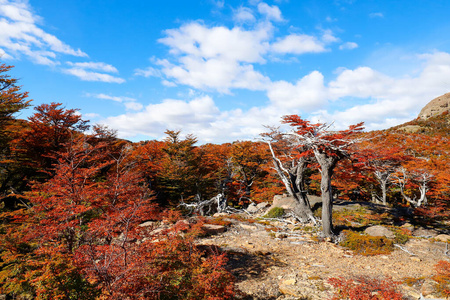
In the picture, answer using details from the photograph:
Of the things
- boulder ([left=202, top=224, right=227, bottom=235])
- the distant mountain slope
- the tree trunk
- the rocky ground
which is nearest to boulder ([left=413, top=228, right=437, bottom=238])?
the rocky ground

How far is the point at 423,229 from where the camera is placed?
11969 millimetres

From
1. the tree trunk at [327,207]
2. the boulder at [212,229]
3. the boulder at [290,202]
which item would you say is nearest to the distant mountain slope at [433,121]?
the boulder at [290,202]

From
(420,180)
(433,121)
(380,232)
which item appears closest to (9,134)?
(380,232)

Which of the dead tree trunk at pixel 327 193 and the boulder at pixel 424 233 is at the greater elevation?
the dead tree trunk at pixel 327 193

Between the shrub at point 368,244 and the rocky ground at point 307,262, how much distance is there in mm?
294

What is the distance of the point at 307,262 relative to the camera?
8.05 metres

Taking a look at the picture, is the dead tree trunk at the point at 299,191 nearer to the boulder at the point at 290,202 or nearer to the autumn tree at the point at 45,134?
the boulder at the point at 290,202

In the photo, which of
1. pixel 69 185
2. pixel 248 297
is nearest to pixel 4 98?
pixel 69 185

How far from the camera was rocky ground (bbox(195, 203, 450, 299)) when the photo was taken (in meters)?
5.98

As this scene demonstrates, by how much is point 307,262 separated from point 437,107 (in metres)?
60.0

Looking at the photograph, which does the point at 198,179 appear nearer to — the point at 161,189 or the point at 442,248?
the point at 161,189

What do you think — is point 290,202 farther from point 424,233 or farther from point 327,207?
point 424,233

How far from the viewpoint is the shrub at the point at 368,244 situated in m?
8.86

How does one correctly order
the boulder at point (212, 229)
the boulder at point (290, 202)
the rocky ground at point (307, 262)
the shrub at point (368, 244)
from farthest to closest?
the boulder at point (290, 202), the boulder at point (212, 229), the shrub at point (368, 244), the rocky ground at point (307, 262)
